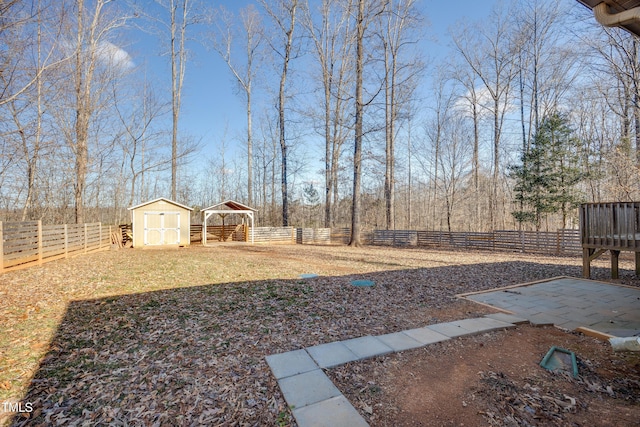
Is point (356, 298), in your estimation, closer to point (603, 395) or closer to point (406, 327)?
point (406, 327)

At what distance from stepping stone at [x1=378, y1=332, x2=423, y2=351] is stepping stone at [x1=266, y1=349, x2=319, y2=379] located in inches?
35.5

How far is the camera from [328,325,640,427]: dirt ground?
2.05 metres

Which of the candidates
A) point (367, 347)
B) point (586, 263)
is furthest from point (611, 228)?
point (367, 347)

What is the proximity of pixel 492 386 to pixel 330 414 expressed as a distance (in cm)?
139

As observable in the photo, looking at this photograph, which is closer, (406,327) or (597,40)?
(406,327)

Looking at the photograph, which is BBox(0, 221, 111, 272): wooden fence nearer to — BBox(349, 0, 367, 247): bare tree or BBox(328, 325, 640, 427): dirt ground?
BBox(328, 325, 640, 427): dirt ground

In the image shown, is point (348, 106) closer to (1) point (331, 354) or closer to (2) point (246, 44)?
(2) point (246, 44)

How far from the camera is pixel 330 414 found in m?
2.05

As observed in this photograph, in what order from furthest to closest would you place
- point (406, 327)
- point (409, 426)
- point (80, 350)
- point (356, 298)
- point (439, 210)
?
1. point (439, 210)
2. point (356, 298)
3. point (406, 327)
4. point (80, 350)
5. point (409, 426)

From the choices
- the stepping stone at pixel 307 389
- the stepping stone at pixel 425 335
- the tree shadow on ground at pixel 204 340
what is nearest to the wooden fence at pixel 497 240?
the tree shadow on ground at pixel 204 340

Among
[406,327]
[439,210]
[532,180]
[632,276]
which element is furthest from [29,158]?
[439,210]

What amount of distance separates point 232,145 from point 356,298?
25.2 m

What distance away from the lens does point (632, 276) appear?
672 centimetres

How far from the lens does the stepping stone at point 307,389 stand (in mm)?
2203
